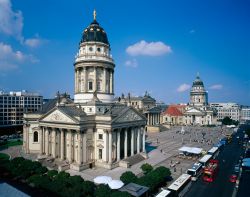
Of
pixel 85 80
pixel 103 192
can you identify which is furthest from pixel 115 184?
pixel 85 80

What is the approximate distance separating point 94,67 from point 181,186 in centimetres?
3268

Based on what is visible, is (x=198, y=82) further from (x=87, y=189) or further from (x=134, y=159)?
(x=87, y=189)

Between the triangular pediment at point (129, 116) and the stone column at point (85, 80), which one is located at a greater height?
the stone column at point (85, 80)

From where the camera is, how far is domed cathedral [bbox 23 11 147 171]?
44.0 metres

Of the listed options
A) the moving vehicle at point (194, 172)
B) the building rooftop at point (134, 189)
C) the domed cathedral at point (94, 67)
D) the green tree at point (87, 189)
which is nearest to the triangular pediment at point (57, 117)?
the domed cathedral at point (94, 67)

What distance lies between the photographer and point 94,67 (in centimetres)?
5403

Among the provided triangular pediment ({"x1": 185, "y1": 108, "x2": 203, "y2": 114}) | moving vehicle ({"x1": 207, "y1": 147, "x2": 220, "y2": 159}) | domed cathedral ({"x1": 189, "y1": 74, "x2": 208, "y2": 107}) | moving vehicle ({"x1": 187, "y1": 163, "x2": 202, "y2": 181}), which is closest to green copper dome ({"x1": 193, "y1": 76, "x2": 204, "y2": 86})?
domed cathedral ({"x1": 189, "y1": 74, "x2": 208, "y2": 107})

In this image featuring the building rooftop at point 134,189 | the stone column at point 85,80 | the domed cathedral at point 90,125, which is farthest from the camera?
the stone column at point 85,80

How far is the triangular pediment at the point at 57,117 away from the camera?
43656mm

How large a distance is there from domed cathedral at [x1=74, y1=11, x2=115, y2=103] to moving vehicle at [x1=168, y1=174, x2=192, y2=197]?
87.4 feet

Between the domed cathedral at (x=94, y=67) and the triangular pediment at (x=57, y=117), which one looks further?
the domed cathedral at (x=94, y=67)

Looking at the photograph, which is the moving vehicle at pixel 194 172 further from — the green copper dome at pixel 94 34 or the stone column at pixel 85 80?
the green copper dome at pixel 94 34

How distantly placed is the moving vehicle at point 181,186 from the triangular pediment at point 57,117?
68.0 ft

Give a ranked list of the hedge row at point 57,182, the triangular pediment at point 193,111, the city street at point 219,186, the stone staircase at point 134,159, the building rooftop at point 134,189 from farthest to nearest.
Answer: the triangular pediment at point 193,111 → the stone staircase at point 134,159 → the city street at point 219,186 → the building rooftop at point 134,189 → the hedge row at point 57,182
